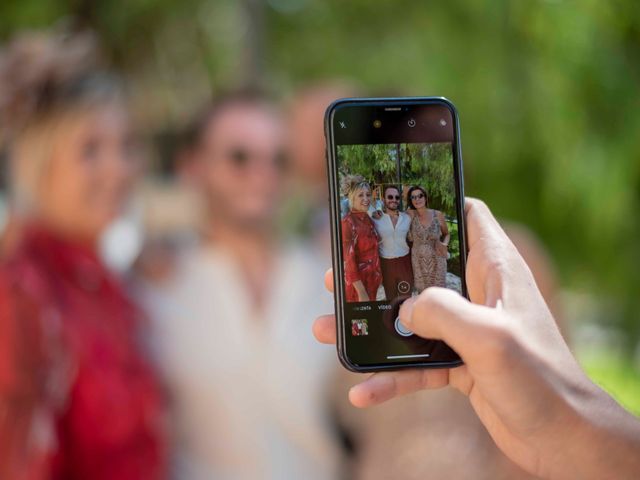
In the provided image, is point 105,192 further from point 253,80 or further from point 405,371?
point 405,371

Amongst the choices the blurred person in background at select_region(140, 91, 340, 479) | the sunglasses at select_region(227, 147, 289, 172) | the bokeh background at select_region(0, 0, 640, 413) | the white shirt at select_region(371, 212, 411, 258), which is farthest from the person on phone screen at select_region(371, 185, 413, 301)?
the sunglasses at select_region(227, 147, 289, 172)

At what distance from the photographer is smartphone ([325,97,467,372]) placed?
1.77ft

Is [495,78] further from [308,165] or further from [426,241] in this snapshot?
[426,241]

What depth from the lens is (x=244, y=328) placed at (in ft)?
4.59

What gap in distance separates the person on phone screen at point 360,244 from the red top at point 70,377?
0.72 meters

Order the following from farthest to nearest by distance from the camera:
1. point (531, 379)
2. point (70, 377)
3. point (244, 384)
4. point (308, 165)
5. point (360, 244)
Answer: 1. point (308, 165)
2. point (244, 384)
3. point (70, 377)
4. point (360, 244)
5. point (531, 379)

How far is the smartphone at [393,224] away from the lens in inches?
A: 21.2

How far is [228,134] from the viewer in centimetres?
152

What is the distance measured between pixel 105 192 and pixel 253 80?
1.97ft

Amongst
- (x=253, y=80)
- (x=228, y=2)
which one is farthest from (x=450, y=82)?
(x=228, y=2)

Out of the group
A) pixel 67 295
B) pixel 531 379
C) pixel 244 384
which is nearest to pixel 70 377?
pixel 67 295

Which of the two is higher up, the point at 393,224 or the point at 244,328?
the point at 393,224

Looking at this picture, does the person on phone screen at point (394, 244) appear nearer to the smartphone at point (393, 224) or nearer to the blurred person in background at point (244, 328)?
the smartphone at point (393, 224)

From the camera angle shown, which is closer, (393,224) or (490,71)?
(393,224)
